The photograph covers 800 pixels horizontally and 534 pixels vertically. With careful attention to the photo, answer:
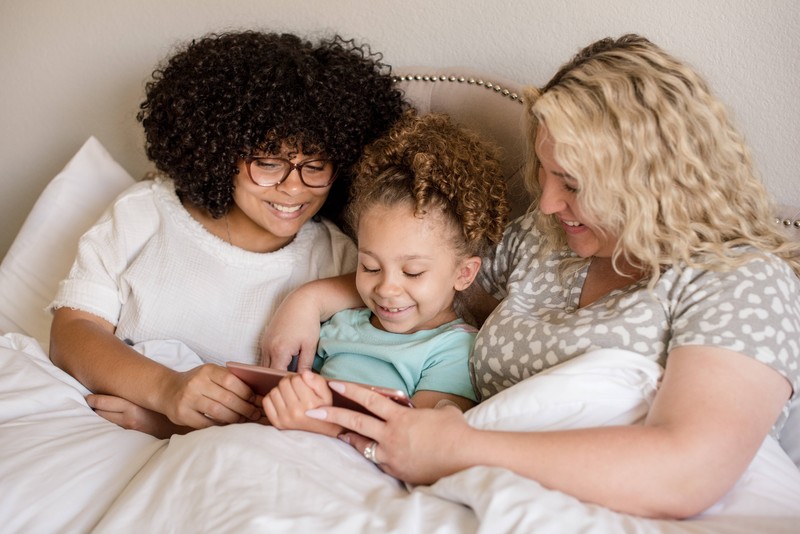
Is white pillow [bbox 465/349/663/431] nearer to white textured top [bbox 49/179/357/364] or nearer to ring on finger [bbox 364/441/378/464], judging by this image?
ring on finger [bbox 364/441/378/464]

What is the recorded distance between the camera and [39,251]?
7.16 feet

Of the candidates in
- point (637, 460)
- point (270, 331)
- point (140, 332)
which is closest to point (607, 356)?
point (637, 460)

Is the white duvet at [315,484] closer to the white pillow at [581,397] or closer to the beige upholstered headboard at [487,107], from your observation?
the white pillow at [581,397]

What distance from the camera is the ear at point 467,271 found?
1697mm

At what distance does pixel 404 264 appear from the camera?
1.60 meters

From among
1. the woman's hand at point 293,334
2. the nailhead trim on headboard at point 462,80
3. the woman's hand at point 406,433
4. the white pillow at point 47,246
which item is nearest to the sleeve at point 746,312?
the woman's hand at point 406,433

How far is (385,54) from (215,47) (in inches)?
18.4

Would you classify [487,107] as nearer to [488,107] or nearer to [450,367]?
[488,107]

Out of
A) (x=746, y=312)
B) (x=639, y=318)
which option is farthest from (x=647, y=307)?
(x=746, y=312)

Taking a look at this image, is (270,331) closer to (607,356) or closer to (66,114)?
(607,356)

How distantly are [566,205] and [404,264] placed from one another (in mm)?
345

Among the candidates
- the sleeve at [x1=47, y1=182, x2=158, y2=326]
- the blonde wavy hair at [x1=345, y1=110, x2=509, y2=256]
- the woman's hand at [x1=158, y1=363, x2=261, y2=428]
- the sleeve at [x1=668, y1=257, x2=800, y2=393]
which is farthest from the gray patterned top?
the sleeve at [x1=47, y1=182, x2=158, y2=326]

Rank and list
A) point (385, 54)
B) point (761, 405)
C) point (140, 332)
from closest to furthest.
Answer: point (761, 405), point (140, 332), point (385, 54)

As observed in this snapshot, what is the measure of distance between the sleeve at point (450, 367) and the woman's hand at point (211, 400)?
0.35 metres
